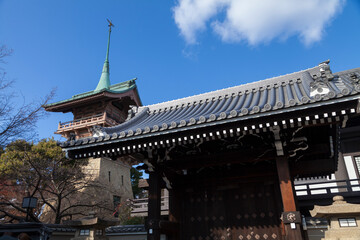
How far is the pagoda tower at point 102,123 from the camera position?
2394cm

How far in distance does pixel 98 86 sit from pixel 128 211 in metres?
17.9

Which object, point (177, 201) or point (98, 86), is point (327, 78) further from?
point (98, 86)

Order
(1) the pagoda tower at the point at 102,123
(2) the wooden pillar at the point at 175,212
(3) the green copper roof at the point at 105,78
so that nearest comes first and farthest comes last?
(2) the wooden pillar at the point at 175,212
(1) the pagoda tower at the point at 102,123
(3) the green copper roof at the point at 105,78

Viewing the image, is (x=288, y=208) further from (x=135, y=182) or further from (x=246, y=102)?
(x=135, y=182)

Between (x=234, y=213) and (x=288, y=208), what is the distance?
87.9 inches

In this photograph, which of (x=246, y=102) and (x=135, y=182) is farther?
(x=135, y=182)

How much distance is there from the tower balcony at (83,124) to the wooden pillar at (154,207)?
1879 cm

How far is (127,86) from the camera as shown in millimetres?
29062

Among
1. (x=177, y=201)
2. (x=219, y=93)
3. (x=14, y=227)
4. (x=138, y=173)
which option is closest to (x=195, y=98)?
(x=219, y=93)

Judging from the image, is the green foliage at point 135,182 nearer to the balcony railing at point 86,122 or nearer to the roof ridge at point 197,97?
the balcony railing at point 86,122

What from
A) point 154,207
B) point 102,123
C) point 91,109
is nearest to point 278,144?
point 154,207

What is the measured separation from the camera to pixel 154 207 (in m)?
6.61

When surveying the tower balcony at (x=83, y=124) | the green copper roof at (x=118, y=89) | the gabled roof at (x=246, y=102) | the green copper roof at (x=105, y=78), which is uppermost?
the green copper roof at (x=105, y=78)

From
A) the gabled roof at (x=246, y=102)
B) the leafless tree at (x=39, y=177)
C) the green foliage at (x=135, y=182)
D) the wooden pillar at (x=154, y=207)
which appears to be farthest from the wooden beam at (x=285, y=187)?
the green foliage at (x=135, y=182)
